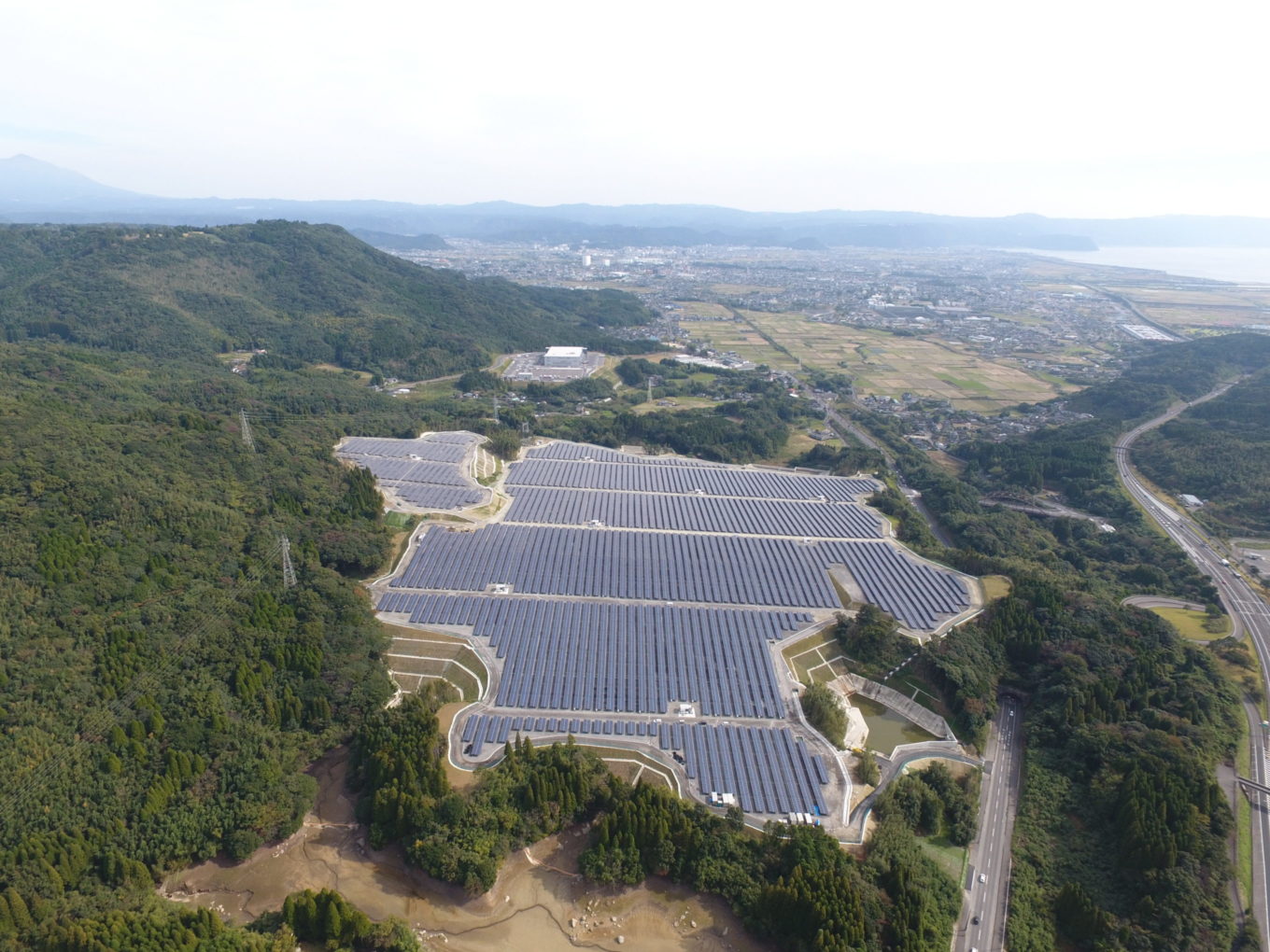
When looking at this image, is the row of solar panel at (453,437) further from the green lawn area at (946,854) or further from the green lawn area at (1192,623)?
the green lawn area at (1192,623)

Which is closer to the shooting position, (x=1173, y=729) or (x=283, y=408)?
(x=1173, y=729)

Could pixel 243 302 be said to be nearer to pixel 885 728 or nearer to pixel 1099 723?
pixel 885 728

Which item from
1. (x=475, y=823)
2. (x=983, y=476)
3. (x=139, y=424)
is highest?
(x=139, y=424)

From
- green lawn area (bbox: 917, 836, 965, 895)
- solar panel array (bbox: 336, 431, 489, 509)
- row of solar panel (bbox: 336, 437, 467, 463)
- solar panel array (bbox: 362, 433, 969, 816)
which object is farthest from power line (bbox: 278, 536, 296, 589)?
green lawn area (bbox: 917, 836, 965, 895)

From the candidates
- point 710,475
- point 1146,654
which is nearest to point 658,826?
point 1146,654

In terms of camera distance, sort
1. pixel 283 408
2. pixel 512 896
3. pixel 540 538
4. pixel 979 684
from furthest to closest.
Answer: pixel 283 408, pixel 540 538, pixel 979 684, pixel 512 896

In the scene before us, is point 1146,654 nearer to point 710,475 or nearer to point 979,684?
point 979,684

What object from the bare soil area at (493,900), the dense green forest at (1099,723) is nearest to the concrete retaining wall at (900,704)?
the dense green forest at (1099,723)
